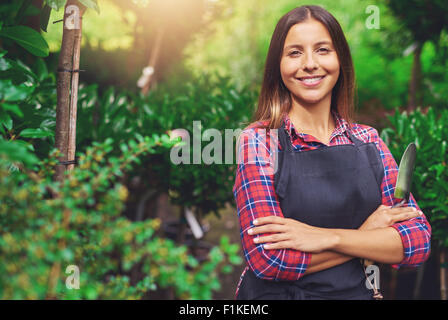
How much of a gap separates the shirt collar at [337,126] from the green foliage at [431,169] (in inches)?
38.6

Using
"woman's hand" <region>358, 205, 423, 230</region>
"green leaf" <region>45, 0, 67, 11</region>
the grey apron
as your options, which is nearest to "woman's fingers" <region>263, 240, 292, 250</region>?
the grey apron

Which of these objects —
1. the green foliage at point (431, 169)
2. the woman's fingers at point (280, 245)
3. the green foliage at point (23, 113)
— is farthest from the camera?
the green foliage at point (431, 169)

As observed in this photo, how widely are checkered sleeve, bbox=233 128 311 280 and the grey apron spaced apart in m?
0.06

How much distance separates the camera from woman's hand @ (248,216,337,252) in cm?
153

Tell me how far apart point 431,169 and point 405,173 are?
3.82 ft

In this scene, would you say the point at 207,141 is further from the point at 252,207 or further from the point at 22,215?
the point at 22,215

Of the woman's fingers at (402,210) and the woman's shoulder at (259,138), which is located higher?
the woman's shoulder at (259,138)

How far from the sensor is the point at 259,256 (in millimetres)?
1554

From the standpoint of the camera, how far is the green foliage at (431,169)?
2.59 meters

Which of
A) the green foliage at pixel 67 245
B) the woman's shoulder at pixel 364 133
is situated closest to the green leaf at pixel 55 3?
the green foliage at pixel 67 245

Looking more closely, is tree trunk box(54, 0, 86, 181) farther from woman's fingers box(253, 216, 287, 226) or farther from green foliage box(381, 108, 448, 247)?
green foliage box(381, 108, 448, 247)

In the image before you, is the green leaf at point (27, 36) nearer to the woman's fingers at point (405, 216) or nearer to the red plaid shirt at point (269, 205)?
the red plaid shirt at point (269, 205)

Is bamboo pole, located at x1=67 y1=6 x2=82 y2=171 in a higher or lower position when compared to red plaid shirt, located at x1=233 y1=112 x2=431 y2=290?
higher
